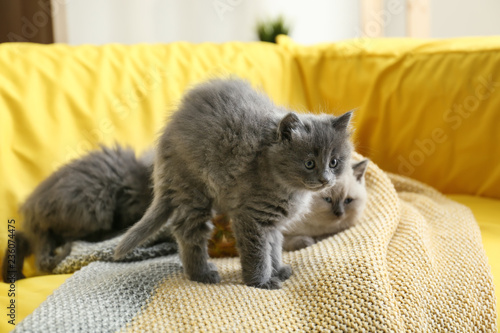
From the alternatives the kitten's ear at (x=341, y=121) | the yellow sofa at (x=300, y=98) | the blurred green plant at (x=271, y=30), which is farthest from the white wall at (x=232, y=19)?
the kitten's ear at (x=341, y=121)

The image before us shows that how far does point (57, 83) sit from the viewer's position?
1.93 m

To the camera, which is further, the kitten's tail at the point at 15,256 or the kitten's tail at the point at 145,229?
the kitten's tail at the point at 15,256

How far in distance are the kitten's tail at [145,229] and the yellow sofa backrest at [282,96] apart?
51 cm

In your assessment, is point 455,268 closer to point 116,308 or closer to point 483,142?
point 483,142

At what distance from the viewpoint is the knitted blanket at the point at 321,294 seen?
3.76ft

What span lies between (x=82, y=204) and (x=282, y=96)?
1022 mm

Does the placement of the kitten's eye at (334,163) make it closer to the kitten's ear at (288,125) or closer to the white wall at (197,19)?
the kitten's ear at (288,125)

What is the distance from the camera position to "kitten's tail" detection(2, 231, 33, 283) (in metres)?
1.59

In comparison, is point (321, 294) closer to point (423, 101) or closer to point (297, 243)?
point (297, 243)

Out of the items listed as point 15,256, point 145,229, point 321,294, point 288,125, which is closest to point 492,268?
point 321,294

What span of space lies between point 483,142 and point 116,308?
1547 millimetres

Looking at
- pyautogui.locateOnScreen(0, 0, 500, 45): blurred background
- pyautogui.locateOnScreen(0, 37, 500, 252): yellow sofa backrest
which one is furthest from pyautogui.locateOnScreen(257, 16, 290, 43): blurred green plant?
pyautogui.locateOnScreen(0, 37, 500, 252): yellow sofa backrest

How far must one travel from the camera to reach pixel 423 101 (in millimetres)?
2045

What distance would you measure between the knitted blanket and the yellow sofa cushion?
0.54 meters
